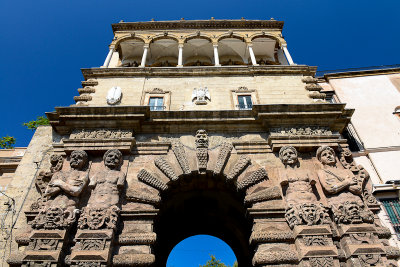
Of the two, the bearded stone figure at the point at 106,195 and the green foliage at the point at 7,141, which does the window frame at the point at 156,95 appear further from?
the green foliage at the point at 7,141

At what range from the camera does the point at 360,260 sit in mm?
6137

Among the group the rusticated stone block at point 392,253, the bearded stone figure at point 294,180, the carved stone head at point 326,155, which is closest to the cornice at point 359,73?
the carved stone head at point 326,155

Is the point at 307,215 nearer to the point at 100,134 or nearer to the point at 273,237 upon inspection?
the point at 273,237

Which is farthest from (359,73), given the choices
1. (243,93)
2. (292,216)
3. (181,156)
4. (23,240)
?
(23,240)

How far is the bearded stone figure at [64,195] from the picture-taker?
21.8 feet

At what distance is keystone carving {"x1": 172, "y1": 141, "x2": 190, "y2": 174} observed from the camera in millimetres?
8133

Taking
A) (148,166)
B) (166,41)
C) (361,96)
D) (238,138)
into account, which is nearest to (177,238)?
(148,166)

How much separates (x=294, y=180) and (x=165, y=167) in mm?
3699

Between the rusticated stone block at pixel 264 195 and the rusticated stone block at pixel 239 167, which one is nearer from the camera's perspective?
the rusticated stone block at pixel 264 195

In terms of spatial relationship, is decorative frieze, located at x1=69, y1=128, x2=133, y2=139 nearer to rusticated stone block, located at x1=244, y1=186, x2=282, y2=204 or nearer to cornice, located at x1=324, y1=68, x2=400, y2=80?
rusticated stone block, located at x1=244, y1=186, x2=282, y2=204

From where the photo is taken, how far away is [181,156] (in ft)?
27.5

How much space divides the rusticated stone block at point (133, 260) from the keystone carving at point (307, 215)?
11.6ft

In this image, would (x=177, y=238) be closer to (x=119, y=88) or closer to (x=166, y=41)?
(x=119, y=88)

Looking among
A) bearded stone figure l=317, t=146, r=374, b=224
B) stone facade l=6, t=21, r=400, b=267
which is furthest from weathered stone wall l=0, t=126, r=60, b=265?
bearded stone figure l=317, t=146, r=374, b=224
